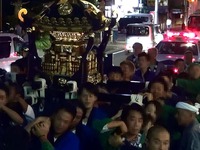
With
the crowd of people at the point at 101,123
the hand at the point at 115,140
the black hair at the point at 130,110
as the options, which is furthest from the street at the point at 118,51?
the hand at the point at 115,140

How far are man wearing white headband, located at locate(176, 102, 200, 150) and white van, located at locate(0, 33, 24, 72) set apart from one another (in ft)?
32.5

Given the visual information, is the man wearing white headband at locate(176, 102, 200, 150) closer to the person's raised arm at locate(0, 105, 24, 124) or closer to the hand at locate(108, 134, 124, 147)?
the hand at locate(108, 134, 124, 147)

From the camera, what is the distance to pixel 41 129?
5.04 meters

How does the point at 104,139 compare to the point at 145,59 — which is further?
the point at 145,59

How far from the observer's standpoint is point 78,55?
8.45 metres

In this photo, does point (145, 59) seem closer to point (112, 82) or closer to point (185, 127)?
point (112, 82)

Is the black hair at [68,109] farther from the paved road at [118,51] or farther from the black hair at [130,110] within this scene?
the paved road at [118,51]

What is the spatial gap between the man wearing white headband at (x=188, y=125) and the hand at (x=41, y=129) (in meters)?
1.43

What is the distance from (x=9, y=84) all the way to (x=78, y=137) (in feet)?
4.58

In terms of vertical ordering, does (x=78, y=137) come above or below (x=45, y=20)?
below

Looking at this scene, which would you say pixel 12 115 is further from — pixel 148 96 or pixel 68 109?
pixel 148 96

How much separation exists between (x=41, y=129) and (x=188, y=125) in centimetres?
161

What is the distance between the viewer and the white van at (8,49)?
1532 centimetres

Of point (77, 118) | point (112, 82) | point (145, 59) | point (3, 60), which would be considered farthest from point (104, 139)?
point (3, 60)
